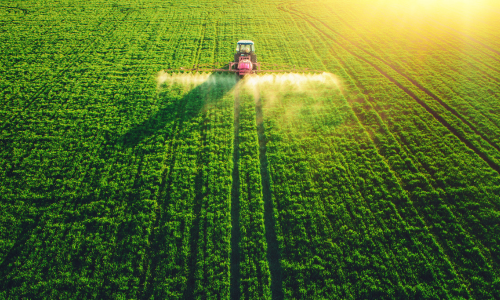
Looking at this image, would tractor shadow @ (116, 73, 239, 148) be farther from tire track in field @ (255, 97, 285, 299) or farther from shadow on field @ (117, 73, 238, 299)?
tire track in field @ (255, 97, 285, 299)

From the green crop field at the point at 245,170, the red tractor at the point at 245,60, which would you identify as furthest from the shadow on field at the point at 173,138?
the red tractor at the point at 245,60

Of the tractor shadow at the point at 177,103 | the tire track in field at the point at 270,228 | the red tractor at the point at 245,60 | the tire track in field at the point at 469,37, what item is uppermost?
the tire track in field at the point at 469,37

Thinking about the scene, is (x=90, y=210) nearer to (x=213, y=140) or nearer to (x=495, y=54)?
(x=213, y=140)

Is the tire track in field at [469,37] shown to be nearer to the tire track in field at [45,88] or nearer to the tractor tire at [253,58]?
the tractor tire at [253,58]

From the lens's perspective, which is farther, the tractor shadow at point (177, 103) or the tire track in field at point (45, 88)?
the tire track in field at point (45, 88)

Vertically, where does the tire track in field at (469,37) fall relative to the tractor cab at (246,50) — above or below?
above

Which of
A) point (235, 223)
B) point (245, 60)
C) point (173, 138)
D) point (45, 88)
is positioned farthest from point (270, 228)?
point (45, 88)

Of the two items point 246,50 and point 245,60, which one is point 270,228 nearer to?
point 245,60
